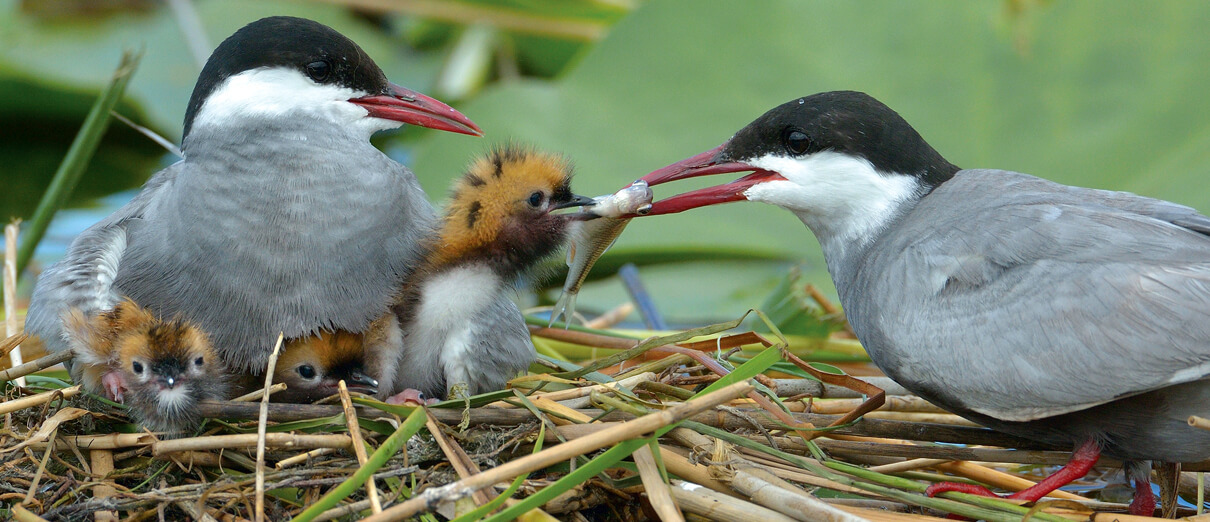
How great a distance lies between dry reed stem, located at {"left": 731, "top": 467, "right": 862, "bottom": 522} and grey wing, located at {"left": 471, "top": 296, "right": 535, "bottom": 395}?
2.60 feet

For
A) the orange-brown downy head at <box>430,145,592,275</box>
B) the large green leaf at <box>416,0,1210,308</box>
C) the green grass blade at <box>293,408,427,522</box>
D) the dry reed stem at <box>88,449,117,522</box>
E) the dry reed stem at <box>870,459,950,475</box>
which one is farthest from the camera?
the large green leaf at <box>416,0,1210,308</box>

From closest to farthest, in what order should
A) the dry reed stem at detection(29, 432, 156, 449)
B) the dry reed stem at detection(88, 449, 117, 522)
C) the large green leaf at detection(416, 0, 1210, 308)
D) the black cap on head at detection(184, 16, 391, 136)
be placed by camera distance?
1. the dry reed stem at detection(88, 449, 117, 522)
2. the dry reed stem at detection(29, 432, 156, 449)
3. the black cap on head at detection(184, 16, 391, 136)
4. the large green leaf at detection(416, 0, 1210, 308)

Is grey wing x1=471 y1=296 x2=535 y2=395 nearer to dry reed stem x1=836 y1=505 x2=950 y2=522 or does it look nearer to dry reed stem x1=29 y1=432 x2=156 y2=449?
dry reed stem x1=29 y1=432 x2=156 y2=449

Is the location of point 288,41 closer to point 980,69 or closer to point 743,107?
point 743,107

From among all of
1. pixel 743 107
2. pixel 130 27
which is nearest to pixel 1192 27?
pixel 743 107

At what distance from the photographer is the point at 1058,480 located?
9.29 ft

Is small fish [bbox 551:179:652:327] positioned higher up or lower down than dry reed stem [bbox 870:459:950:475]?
higher up

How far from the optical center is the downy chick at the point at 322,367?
9.80ft

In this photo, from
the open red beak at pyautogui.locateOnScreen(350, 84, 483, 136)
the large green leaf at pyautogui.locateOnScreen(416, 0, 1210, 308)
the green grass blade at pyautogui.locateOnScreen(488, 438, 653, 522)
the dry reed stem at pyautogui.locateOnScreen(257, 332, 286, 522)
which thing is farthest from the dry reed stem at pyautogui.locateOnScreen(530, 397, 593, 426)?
the large green leaf at pyautogui.locateOnScreen(416, 0, 1210, 308)

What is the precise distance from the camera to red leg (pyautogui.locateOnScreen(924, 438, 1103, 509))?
9.12 feet

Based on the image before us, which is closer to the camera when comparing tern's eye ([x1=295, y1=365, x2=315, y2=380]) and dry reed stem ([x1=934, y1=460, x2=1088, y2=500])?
tern's eye ([x1=295, y1=365, x2=315, y2=380])

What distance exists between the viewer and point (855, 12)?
4859 millimetres

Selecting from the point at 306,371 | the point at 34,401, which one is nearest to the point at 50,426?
the point at 34,401

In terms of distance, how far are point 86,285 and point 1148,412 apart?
277 cm
